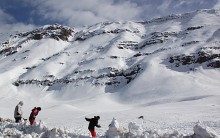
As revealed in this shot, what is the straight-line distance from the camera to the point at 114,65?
12438cm

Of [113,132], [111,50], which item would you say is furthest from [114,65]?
[113,132]

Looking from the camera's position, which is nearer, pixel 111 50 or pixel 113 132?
pixel 113 132

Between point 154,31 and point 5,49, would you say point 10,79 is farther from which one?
point 154,31

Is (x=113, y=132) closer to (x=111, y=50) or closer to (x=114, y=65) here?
(x=114, y=65)

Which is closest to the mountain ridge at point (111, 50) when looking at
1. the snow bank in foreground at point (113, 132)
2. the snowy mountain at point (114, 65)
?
the snowy mountain at point (114, 65)

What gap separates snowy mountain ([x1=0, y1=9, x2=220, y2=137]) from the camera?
92.8 m

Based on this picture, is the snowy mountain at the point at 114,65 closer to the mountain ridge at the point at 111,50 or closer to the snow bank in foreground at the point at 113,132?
the mountain ridge at the point at 111,50

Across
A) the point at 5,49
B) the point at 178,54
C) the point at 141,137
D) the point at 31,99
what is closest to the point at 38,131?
the point at 141,137

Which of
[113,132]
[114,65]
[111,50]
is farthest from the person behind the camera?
[111,50]

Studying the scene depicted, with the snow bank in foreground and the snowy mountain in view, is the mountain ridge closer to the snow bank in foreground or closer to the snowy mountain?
the snowy mountain

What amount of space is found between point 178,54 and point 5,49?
244 feet

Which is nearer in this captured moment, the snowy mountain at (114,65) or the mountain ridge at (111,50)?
the snowy mountain at (114,65)

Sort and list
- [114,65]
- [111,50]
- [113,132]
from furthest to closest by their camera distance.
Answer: [111,50]
[114,65]
[113,132]

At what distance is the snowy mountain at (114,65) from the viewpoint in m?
92.8
